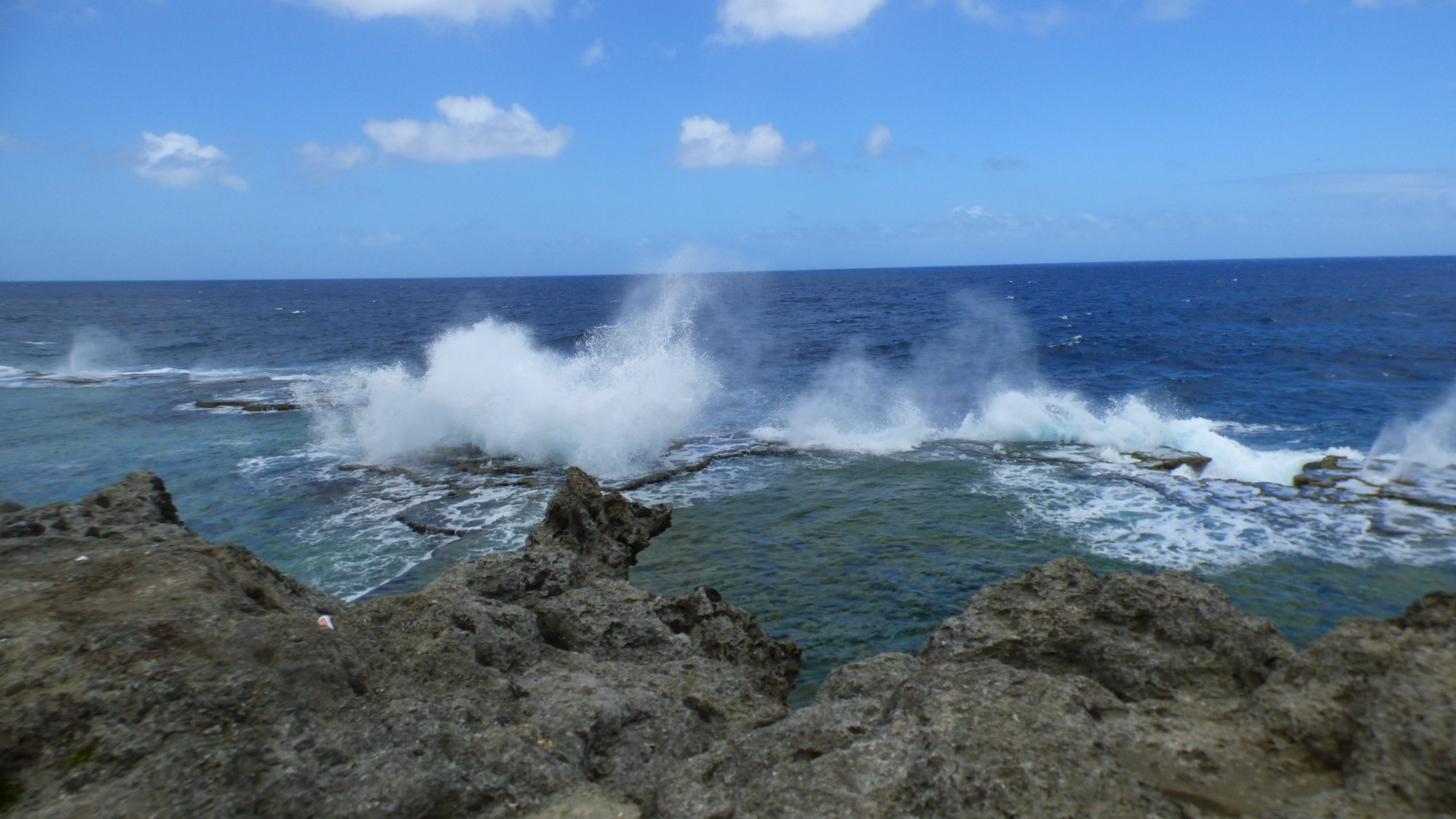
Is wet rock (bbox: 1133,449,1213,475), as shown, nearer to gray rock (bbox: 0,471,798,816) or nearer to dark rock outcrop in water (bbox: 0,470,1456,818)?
dark rock outcrop in water (bbox: 0,470,1456,818)

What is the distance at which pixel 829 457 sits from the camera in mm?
20000

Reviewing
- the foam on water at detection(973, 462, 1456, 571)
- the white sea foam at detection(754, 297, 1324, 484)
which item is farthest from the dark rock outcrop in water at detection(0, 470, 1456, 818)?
the white sea foam at detection(754, 297, 1324, 484)

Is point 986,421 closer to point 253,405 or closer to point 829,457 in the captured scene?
point 829,457

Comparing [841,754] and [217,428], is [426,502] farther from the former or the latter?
[841,754]

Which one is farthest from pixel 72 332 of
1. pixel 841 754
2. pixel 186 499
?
pixel 841 754

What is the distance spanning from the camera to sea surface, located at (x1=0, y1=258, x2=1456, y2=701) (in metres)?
12.5

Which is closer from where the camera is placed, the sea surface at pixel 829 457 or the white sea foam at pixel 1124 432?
the sea surface at pixel 829 457

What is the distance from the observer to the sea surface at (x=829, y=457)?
1252cm

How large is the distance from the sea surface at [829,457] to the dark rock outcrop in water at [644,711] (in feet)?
12.1

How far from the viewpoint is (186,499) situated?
1700cm

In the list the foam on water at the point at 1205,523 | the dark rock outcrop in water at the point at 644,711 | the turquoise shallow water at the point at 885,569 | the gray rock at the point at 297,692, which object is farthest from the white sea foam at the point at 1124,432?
the gray rock at the point at 297,692

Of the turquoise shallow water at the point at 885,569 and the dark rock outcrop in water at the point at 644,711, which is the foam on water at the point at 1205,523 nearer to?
the turquoise shallow water at the point at 885,569

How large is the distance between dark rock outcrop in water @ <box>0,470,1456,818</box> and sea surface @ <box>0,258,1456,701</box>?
3.68 metres

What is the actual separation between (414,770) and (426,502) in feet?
41.1
